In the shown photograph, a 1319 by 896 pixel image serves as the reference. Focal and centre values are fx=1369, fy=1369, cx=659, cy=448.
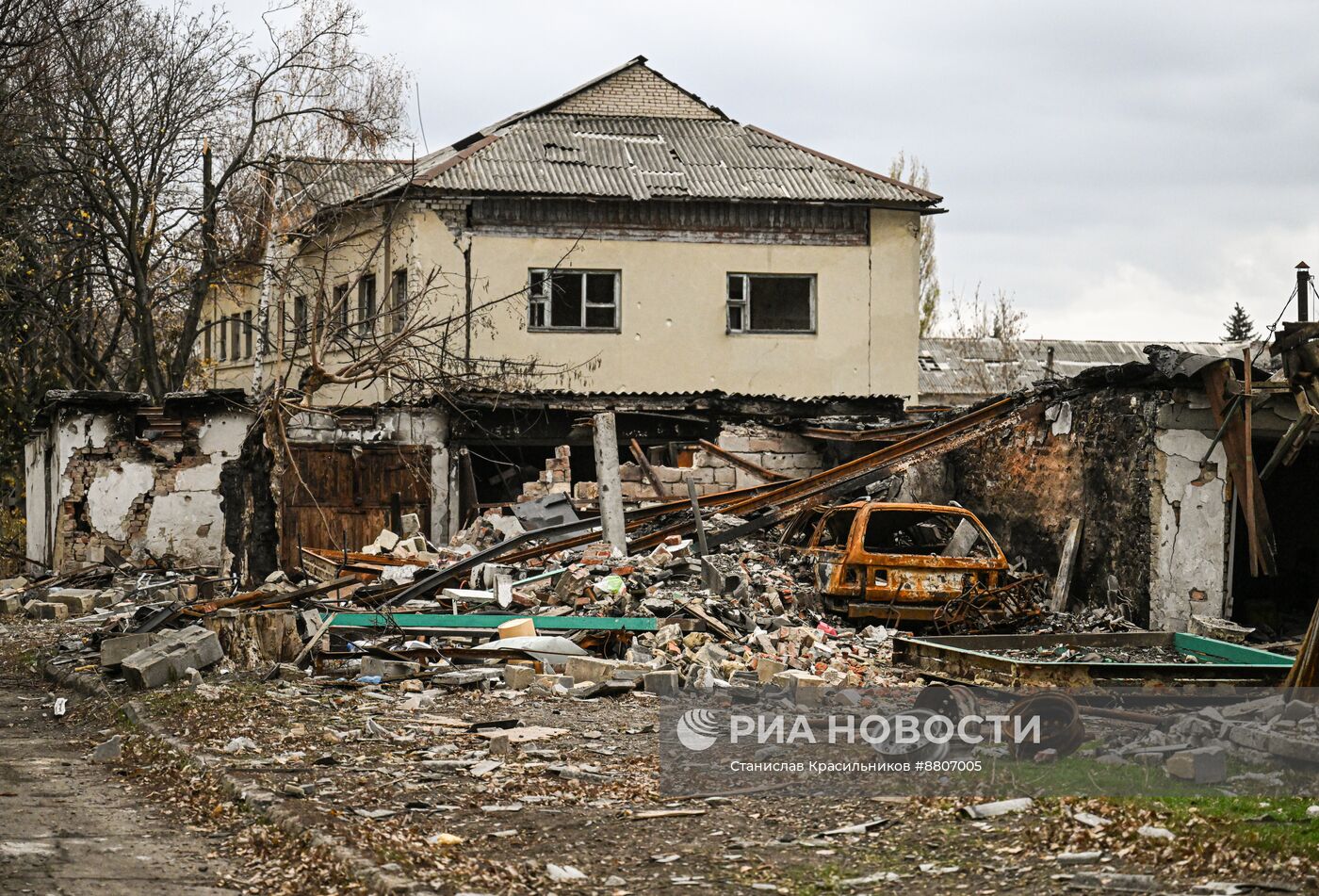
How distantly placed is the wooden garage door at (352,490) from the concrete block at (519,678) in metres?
9.93

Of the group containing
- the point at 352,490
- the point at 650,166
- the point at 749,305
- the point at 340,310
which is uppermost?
the point at 650,166

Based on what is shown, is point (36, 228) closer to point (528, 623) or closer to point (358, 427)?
point (358, 427)

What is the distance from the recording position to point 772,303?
1064 inches

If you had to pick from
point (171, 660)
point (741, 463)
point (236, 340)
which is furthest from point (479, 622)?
point (236, 340)

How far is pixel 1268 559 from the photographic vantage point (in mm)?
13641

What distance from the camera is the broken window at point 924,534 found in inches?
581

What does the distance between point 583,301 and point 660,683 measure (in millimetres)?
15948

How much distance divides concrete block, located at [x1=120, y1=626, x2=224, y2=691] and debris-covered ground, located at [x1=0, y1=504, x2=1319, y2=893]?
1.0 inches

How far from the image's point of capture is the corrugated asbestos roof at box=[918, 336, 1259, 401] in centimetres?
3953

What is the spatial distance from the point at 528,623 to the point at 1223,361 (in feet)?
24.7

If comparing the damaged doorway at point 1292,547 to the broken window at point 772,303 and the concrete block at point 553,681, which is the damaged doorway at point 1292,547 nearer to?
the concrete block at point 553,681

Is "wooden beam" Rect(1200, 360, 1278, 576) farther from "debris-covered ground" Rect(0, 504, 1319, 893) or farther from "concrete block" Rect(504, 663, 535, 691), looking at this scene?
"concrete block" Rect(504, 663, 535, 691)

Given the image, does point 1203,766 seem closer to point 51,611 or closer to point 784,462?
point 784,462

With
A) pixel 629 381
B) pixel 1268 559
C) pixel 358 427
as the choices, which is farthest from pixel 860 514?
pixel 629 381
